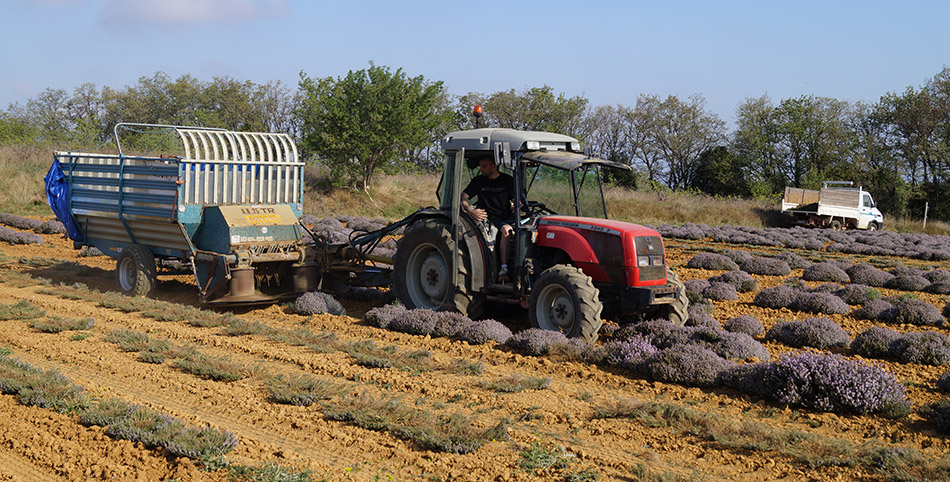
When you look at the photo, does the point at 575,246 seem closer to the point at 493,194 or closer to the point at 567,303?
the point at 567,303

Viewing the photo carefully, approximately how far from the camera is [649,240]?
958 cm

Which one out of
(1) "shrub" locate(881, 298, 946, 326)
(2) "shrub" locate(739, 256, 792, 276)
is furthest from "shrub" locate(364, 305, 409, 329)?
(2) "shrub" locate(739, 256, 792, 276)

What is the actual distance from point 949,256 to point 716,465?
883 inches

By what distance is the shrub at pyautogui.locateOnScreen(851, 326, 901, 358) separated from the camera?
959cm

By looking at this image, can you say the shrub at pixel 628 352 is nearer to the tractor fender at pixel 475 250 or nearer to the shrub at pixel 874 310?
the tractor fender at pixel 475 250

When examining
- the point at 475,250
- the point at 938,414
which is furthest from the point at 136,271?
the point at 938,414

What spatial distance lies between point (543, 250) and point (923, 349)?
4576 mm

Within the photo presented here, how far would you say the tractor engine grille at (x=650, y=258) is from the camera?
9.40 metres

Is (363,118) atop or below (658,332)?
atop

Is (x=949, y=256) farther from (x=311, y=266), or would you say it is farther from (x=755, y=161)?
(x=755, y=161)

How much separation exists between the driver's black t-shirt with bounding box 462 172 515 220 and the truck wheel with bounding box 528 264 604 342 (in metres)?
1.31

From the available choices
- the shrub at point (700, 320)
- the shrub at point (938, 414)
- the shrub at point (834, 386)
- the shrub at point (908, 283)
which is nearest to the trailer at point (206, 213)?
the shrub at point (700, 320)

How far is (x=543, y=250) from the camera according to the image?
10117 mm

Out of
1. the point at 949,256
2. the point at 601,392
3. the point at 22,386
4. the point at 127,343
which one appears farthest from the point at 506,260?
the point at 949,256
